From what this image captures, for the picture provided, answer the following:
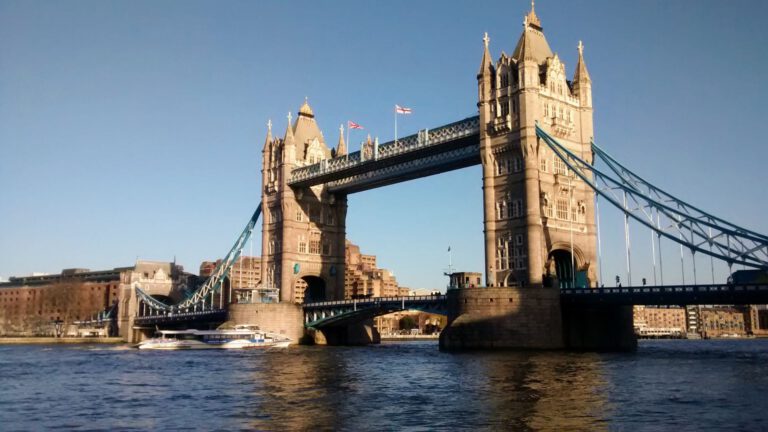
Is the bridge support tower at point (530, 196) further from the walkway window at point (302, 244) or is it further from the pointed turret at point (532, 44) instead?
the walkway window at point (302, 244)

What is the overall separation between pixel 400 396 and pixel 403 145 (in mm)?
59212

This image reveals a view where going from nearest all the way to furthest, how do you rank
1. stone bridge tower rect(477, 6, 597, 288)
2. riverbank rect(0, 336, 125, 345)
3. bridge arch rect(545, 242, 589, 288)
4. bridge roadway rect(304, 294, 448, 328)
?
stone bridge tower rect(477, 6, 597, 288) < bridge arch rect(545, 242, 589, 288) < bridge roadway rect(304, 294, 448, 328) < riverbank rect(0, 336, 125, 345)

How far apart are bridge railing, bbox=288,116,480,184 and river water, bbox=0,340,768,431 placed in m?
35.4

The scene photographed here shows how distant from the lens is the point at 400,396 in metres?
37.1

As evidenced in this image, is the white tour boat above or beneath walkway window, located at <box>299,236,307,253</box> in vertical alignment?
beneath

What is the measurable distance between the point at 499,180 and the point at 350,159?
26.0 meters

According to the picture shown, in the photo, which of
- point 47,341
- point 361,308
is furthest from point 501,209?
point 47,341

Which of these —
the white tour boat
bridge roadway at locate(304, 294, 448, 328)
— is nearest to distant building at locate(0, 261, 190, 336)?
the white tour boat

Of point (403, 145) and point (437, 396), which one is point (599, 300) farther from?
point (437, 396)

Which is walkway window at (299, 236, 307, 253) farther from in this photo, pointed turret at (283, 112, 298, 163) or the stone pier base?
the stone pier base

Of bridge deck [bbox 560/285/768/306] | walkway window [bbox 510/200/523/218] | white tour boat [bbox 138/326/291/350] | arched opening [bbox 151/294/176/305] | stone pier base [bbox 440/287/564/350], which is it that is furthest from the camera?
arched opening [bbox 151/294/176/305]

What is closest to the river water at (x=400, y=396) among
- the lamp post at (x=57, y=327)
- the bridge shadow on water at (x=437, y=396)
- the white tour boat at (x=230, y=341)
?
the bridge shadow on water at (x=437, y=396)

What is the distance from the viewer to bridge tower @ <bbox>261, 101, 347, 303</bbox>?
10981cm

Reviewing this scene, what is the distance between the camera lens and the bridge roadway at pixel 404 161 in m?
87.6
